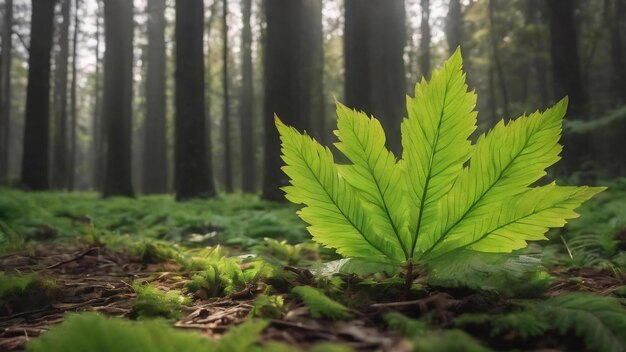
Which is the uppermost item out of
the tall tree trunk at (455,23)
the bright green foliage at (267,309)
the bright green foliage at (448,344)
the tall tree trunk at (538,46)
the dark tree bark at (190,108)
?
the tall tree trunk at (455,23)

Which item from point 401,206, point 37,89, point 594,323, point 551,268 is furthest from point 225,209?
point 37,89

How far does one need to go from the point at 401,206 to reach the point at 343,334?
0.50 metres

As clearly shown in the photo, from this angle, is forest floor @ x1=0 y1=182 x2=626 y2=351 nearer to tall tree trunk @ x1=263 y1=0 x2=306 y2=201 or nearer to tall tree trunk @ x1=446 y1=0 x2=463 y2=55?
tall tree trunk @ x1=263 y1=0 x2=306 y2=201

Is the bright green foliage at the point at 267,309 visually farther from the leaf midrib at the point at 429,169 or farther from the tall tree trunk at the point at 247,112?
the tall tree trunk at the point at 247,112

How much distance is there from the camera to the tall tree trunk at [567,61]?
8133 millimetres

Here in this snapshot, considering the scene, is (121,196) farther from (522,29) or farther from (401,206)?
(522,29)

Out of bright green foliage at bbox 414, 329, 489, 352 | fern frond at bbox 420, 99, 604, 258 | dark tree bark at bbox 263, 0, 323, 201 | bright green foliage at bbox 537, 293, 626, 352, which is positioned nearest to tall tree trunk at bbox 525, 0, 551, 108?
dark tree bark at bbox 263, 0, 323, 201

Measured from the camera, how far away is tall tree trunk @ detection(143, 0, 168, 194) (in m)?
21.3

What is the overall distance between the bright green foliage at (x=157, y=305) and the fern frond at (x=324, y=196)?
1.67 feet

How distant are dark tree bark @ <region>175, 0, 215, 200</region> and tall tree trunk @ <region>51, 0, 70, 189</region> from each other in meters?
13.7

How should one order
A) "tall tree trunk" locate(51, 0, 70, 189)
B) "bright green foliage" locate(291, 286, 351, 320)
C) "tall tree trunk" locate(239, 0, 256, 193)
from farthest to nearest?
"tall tree trunk" locate(239, 0, 256, 193) < "tall tree trunk" locate(51, 0, 70, 189) < "bright green foliage" locate(291, 286, 351, 320)

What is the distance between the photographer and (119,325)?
0.80m

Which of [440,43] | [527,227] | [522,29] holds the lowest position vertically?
[527,227]

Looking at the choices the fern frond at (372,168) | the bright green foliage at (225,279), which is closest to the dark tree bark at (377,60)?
the bright green foliage at (225,279)
